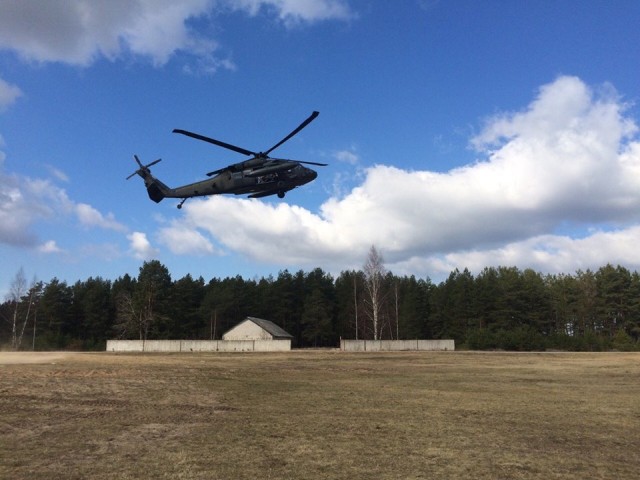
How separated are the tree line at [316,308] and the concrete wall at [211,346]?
1483cm

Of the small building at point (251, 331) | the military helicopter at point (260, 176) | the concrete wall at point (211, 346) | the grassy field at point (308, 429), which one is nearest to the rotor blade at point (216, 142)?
the military helicopter at point (260, 176)

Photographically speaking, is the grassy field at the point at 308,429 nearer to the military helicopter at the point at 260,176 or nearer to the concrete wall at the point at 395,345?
the military helicopter at the point at 260,176

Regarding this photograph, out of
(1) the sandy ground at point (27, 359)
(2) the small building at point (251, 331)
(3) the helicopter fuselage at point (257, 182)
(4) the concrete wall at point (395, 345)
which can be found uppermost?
(3) the helicopter fuselage at point (257, 182)

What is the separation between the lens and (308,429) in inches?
512

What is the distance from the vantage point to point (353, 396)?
20.0 meters

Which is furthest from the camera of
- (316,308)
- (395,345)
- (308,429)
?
(316,308)

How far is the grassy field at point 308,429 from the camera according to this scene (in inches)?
363

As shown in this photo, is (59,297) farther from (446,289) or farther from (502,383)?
(502,383)

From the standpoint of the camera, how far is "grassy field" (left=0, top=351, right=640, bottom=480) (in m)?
9.23

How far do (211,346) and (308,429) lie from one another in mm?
59670

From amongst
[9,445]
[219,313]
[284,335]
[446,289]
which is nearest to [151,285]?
[219,313]

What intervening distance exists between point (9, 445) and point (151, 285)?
84.4 m

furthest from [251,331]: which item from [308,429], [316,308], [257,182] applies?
[308,429]

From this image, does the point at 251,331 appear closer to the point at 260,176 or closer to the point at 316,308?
the point at 316,308
